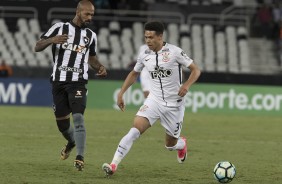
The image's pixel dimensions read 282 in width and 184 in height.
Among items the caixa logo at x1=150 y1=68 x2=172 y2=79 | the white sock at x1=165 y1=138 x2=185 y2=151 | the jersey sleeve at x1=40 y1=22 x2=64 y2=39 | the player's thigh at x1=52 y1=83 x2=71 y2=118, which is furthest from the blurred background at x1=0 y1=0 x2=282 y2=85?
the caixa logo at x1=150 y1=68 x2=172 y2=79

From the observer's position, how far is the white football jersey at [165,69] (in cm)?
1155

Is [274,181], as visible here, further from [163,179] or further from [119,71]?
[119,71]

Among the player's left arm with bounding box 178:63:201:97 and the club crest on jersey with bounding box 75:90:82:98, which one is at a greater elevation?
the player's left arm with bounding box 178:63:201:97

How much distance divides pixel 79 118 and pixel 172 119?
139cm

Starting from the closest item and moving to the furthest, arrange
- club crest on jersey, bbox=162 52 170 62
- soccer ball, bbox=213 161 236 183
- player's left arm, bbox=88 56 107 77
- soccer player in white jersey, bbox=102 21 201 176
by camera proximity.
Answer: soccer ball, bbox=213 161 236 183, soccer player in white jersey, bbox=102 21 201 176, club crest on jersey, bbox=162 52 170 62, player's left arm, bbox=88 56 107 77

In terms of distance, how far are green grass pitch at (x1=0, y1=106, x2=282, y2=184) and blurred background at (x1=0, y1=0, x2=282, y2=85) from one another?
248 inches

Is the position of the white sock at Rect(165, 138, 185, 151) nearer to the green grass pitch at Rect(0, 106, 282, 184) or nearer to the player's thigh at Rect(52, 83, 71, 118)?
the green grass pitch at Rect(0, 106, 282, 184)


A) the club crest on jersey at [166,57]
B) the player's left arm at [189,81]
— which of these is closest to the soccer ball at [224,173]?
the player's left arm at [189,81]

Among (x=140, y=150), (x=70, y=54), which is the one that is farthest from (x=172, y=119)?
(x=140, y=150)

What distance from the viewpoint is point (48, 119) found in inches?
842

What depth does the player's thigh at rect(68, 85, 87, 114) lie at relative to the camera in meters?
11.5

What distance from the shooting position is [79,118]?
11414 mm

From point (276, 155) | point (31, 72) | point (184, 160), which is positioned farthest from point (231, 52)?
point (184, 160)

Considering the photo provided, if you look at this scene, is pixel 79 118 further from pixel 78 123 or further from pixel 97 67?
pixel 97 67
